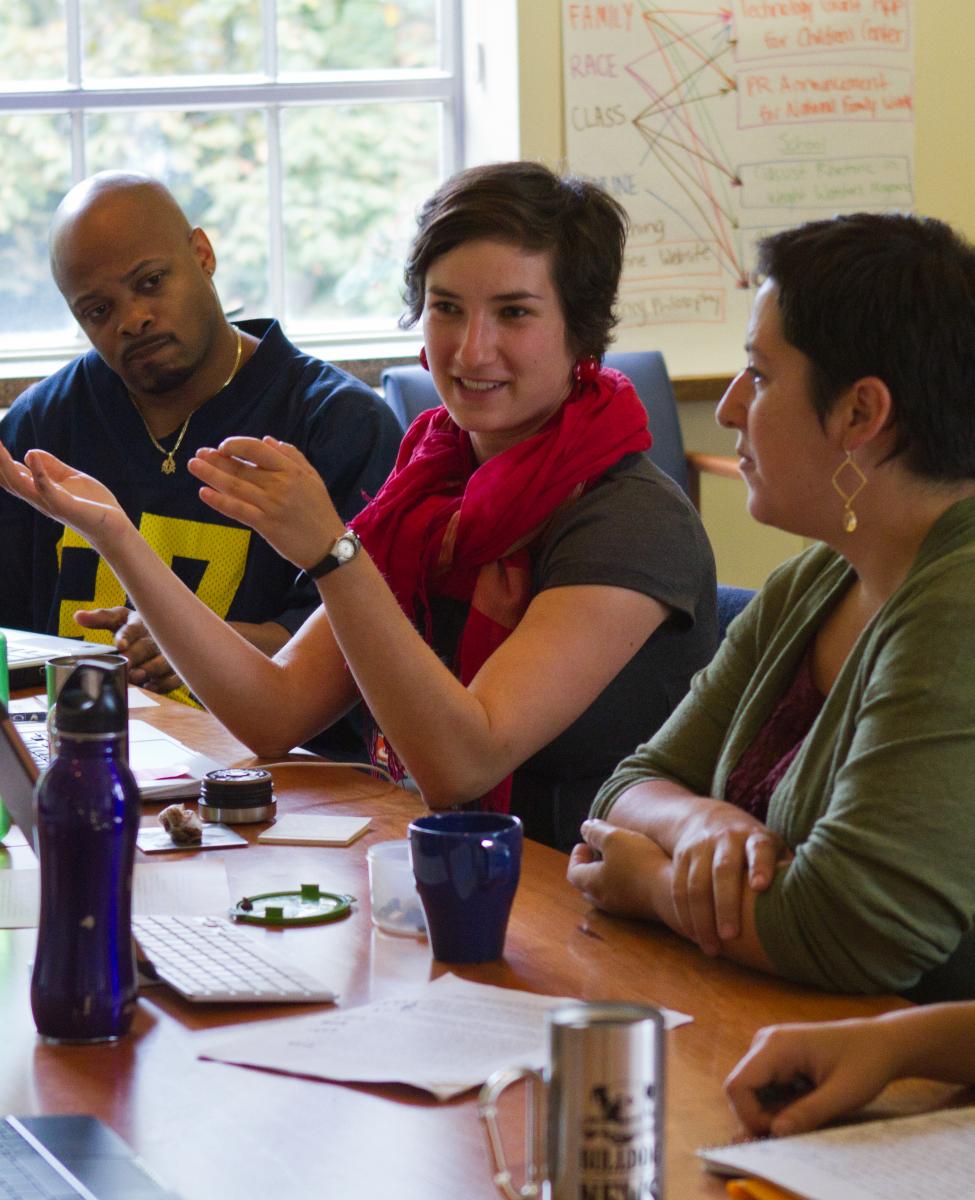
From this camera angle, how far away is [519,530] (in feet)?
5.90

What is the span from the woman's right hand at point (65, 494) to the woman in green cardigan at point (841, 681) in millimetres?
668

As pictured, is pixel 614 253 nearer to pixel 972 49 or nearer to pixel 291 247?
pixel 291 247

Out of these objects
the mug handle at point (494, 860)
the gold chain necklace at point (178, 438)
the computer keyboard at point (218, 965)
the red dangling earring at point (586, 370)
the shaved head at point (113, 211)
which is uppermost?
the shaved head at point (113, 211)

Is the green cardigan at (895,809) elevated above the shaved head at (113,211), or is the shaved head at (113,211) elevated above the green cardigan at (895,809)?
the shaved head at (113,211)

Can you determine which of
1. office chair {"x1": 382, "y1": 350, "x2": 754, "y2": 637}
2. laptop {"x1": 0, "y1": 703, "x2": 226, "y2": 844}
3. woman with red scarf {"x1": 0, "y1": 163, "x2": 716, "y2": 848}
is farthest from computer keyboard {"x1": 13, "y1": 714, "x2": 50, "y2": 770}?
office chair {"x1": 382, "y1": 350, "x2": 754, "y2": 637}

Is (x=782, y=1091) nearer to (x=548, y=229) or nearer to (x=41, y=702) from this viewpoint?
(x=548, y=229)

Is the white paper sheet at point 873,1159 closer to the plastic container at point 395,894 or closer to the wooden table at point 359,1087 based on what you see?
the wooden table at point 359,1087

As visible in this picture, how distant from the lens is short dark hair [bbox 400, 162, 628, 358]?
72.6 inches

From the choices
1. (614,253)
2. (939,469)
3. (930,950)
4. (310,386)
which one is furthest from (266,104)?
(930,950)

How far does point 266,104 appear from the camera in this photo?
400 centimetres

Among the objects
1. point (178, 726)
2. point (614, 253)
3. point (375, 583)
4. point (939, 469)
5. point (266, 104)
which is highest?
point (266, 104)

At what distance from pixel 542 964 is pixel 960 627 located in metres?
0.38

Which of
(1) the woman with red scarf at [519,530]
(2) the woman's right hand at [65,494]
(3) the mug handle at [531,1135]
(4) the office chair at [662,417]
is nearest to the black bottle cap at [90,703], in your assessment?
(3) the mug handle at [531,1135]

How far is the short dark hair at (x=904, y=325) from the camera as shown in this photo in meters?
1.28
